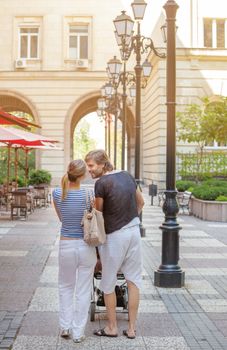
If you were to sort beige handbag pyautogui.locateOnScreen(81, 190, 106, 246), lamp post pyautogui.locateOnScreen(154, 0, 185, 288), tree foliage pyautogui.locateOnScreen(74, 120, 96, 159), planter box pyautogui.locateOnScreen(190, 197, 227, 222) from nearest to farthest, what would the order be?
beige handbag pyautogui.locateOnScreen(81, 190, 106, 246) < lamp post pyautogui.locateOnScreen(154, 0, 185, 288) < planter box pyautogui.locateOnScreen(190, 197, 227, 222) < tree foliage pyautogui.locateOnScreen(74, 120, 96, 159)

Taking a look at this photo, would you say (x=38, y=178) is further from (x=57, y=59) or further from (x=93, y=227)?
(x=93, y=227)

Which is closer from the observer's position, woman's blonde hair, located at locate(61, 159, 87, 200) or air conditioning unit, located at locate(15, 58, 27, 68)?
woman's blonde hair, located at locate(61, 159, 87, 200)

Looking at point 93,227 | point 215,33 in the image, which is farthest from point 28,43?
point 93,227

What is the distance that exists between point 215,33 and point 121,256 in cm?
2802

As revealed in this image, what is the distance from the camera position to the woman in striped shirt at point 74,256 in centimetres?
562

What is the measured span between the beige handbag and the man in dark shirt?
0.34 ft

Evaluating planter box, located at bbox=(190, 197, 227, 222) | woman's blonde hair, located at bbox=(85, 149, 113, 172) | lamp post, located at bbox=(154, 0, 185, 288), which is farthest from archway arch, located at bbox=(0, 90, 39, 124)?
woman's blonde hair, located at bbox=(85, 149, 113, 172)

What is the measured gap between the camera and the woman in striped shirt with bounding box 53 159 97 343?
5.62m

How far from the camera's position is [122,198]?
225 inches

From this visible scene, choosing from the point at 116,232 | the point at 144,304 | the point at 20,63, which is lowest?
the point at 144,304

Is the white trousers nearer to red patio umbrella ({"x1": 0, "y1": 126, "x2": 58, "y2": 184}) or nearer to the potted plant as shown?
red patio umbrella ({"x1": 0, "y1": 126, "x2": 58, "y2": 184})

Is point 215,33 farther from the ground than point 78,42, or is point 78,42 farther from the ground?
point 78,42

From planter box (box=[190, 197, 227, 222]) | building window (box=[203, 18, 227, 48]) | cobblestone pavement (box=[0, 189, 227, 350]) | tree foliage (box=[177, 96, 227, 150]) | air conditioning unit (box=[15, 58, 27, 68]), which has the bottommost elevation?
cobblestone pavement (box=[0, 189, 227, 350])

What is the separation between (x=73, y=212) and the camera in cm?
570
